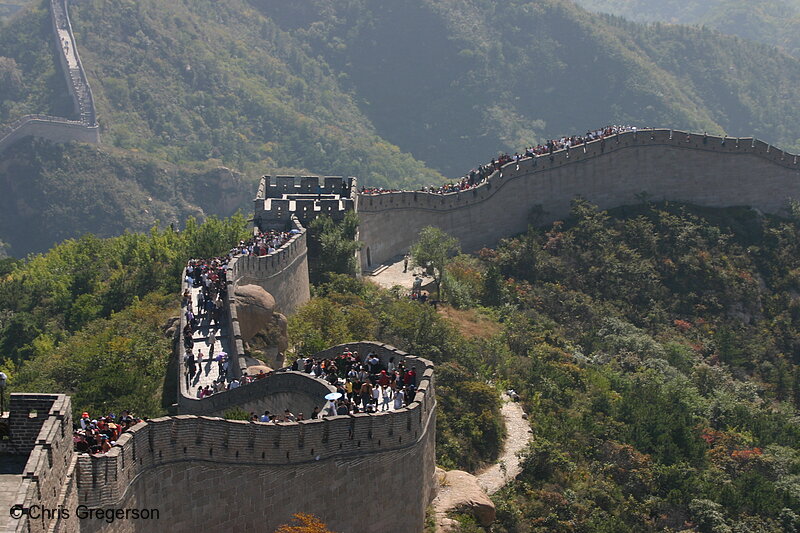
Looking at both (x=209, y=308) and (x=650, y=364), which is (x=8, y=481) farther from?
(x=650, y=364)

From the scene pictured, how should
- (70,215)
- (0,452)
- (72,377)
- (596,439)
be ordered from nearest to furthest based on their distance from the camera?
(0,452), (72,377), (596,439), (70,215)

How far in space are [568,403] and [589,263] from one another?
20268 millimetres

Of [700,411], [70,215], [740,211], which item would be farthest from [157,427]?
[70,215]

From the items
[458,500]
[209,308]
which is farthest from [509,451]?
[209,308]

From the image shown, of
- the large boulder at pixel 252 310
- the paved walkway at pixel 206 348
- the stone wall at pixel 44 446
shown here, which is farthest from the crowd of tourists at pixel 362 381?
the stone wall at pixel 44 446

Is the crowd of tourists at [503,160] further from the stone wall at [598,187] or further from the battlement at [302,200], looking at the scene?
the battlement at [302,200]

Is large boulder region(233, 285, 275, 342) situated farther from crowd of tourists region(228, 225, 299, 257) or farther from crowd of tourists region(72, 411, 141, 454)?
crowd of tourists region(72, 411, 141, 454)

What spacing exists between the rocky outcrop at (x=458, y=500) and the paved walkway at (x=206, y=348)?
6.61 metres

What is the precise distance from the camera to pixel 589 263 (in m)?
74.1

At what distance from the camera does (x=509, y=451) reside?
47.0 m

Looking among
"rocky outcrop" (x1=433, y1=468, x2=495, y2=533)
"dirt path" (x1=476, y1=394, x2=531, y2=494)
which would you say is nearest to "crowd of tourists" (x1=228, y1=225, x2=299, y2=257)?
"dirt path" (x1=476, y1=394, x2=531, y2=494)

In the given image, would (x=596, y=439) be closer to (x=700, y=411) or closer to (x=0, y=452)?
(x=700, y=411)

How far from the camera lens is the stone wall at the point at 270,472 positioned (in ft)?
92.3

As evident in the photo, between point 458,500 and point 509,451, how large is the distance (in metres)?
8.78
